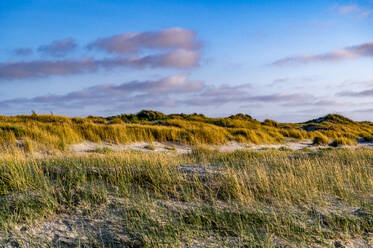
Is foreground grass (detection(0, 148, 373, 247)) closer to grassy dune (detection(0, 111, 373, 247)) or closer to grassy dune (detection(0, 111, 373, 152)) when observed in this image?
grassy dune (detection(0, 111, 373, 247))

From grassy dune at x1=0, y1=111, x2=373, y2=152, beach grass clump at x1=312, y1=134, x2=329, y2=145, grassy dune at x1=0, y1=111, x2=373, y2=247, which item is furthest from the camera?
beach grass clump at x1=312, y1=134, x2=329, y2=145

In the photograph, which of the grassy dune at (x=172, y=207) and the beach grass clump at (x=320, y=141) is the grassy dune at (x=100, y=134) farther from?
the grassy dune at (x=172, y=207)

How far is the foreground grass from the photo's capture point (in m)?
3.97

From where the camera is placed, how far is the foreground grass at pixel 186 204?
3967mm

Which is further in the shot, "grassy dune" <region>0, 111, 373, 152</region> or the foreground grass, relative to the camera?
"grassy dune" <region>0, 111, 373, 152</region>

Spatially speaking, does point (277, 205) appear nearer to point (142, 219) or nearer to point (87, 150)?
point (142, 219)

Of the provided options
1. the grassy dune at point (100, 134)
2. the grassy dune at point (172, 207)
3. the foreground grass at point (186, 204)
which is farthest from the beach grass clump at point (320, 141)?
the foreground grass at point (186, 204)

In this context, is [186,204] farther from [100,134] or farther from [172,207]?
[100,134]

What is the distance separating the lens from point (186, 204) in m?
4.95

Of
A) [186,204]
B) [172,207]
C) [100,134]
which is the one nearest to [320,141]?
[100,134]

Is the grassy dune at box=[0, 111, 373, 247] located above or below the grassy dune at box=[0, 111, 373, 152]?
below

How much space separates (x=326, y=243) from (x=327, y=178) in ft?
9.86

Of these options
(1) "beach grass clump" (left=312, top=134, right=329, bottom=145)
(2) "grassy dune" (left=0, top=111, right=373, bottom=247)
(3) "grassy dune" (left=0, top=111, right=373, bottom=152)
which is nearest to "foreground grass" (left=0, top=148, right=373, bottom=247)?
(2) "grassy dune" (left=0, top=111, right=373, bottom=247)

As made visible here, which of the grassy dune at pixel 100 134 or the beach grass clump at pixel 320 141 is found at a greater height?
the grassy dune at pixel 100 134
